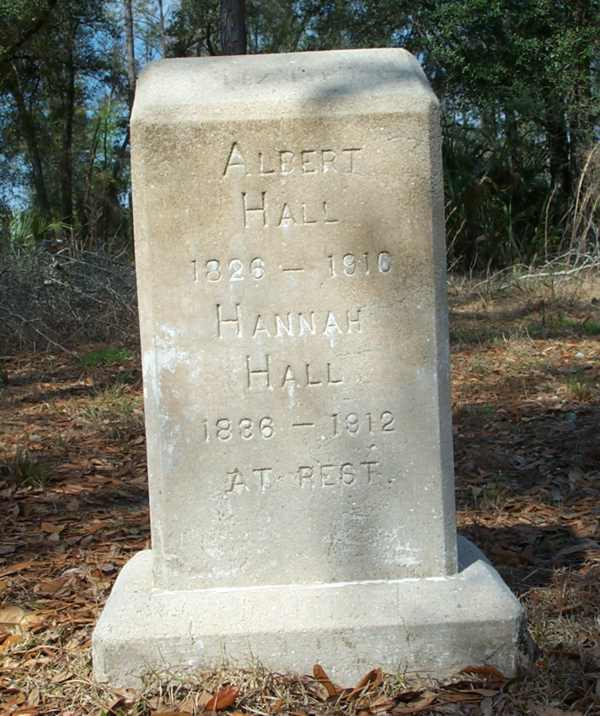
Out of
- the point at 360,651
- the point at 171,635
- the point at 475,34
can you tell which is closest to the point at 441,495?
the point at 360,651

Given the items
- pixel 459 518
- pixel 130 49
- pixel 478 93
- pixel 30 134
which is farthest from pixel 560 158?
pixel 30 134

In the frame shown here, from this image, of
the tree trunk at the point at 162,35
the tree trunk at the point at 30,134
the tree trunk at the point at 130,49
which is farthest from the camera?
the tree trunk at the point at 162,35

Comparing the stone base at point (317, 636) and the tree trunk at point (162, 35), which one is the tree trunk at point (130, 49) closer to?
the tree trunk at point (162, 35)

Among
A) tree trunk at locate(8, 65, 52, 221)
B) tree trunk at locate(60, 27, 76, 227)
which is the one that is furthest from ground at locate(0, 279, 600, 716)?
tree trunk at locate(60, 27, 76, 227)

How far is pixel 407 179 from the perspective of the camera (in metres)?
2.55

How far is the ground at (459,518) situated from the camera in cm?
250

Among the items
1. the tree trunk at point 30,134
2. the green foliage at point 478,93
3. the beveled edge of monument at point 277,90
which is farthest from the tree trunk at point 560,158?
the beveled edge of monument at point 277,90

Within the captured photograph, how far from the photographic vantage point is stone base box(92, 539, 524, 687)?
2553mm

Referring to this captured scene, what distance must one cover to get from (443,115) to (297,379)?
Result: 46.7 ft

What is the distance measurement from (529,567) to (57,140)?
76.9 feet

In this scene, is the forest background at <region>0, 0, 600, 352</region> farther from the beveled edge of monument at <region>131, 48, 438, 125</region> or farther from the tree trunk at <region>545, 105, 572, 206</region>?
the beveled edge of monument at <region>131, 48, 438, 125</region>

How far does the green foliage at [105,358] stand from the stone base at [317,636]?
537 centimetres

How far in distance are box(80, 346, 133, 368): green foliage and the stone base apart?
5.37 m

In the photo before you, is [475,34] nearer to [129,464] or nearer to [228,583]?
[129,464]
